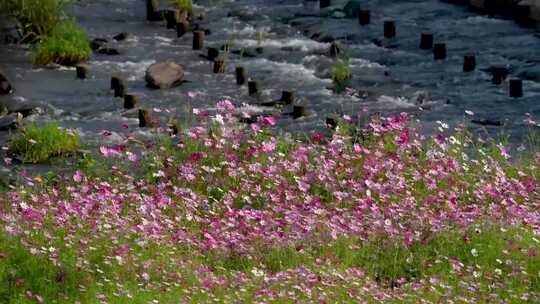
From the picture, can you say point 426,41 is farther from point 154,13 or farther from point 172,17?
point 154,13

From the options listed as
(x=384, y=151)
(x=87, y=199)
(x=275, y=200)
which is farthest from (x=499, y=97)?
(x=87, y=199)

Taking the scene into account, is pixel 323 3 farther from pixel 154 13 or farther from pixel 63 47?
pixel 63 47

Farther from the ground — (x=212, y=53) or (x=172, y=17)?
(x=172, y=17)

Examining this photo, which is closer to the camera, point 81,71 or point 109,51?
point 81,71

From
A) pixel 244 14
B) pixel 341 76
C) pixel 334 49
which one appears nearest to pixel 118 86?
pixel 341 76

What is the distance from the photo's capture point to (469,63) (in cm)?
2019

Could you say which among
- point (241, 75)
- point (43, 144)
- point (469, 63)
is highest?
point (469, 63)

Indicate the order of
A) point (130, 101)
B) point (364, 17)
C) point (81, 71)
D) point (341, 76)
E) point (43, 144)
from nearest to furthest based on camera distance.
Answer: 1. point (43, 144)
2. point (130, 101)
3. point (341, 76)
4. point (81, 71)
5. point (364, 17)

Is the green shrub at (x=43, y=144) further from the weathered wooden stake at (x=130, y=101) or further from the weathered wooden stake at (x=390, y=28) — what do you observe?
the weathered wooden stake at (x=390, y=28)

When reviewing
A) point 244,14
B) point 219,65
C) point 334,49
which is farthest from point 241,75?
point 244,14

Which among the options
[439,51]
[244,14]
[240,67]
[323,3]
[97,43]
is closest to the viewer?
[240,67]

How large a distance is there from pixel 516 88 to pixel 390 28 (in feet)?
14.2

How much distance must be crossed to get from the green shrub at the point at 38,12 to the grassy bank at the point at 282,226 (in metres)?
6.36

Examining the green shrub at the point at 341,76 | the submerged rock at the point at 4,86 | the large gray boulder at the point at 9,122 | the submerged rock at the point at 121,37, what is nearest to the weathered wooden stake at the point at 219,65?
the green shrub at the point at 341,76
